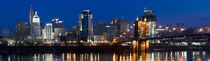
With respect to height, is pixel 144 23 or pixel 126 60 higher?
pixel 144 23

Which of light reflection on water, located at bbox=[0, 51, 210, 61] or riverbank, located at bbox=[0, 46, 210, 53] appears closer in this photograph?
light reflection on water, located at bbox=[0, 51, 210, 61]

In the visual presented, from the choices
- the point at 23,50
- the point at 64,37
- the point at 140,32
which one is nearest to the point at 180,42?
the point at 140,32

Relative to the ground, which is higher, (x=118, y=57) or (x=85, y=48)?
(x=85, y=48)

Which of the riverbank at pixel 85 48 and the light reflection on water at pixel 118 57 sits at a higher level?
the riverbank at pixel 85 48

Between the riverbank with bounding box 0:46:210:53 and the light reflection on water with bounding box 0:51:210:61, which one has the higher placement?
the riverbank with bounding box 0:46:210:53

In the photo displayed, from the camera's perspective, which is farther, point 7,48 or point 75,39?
point 75,39

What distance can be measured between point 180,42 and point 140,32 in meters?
37.2

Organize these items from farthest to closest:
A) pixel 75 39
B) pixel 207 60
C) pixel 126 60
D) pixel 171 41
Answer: pixel 75 39, pixel 171 41, pixel 126 60, pixel 207 60

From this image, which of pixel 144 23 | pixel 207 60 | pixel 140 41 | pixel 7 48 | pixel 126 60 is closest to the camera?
pixel 207 60

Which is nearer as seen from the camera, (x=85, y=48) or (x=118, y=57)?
(x=118, y=57)

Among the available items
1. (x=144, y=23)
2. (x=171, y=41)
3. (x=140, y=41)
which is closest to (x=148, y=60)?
(x=140, y=41)

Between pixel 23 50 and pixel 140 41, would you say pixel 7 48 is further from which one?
pixel 140 41

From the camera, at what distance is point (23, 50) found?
127 metres

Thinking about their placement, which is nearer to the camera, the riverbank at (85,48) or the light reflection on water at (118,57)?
the light reflection on water at (118,57)
